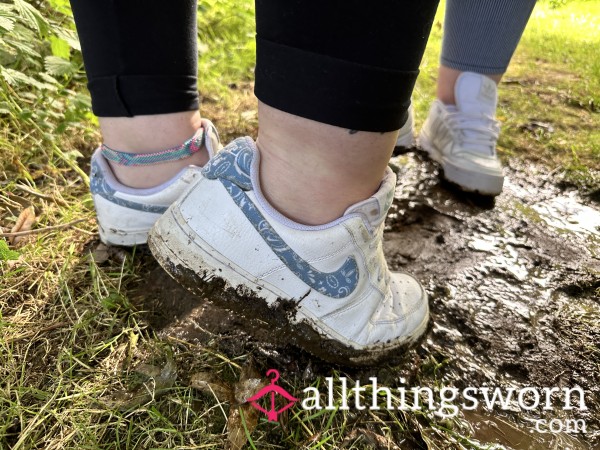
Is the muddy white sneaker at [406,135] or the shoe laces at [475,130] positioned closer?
the shoe laces at [475,130]

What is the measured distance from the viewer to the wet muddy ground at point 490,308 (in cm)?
99

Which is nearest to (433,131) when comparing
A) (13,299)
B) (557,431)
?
(557,431)

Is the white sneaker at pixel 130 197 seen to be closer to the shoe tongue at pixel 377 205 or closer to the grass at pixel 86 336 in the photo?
the grass at pixel 86 336

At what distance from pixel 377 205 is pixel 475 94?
3.79 ft

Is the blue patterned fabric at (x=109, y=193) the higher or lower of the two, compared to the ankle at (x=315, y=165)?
lower

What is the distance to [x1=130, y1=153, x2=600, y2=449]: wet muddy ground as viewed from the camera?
99 cm

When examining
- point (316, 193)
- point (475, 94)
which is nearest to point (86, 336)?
point (316, 193)

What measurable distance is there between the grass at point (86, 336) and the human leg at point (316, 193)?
0.17 meters

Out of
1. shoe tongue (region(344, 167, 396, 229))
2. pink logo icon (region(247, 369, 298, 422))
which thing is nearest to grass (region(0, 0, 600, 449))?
pink logo icon (region(247, 369, 298, 422))

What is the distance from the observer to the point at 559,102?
239cm

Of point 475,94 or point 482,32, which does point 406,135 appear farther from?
point 482,32

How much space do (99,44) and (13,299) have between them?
71 cm

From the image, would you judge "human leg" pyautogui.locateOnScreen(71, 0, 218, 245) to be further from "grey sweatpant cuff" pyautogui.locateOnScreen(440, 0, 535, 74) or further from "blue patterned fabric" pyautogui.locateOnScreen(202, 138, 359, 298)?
"grey sweatpant cuff" pyautogui.locateOnScreen(440, 0, 535, 74)

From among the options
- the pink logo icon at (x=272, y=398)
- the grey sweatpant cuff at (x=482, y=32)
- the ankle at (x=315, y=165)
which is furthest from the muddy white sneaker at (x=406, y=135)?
the pink logo icon at (x=272, y=398)
